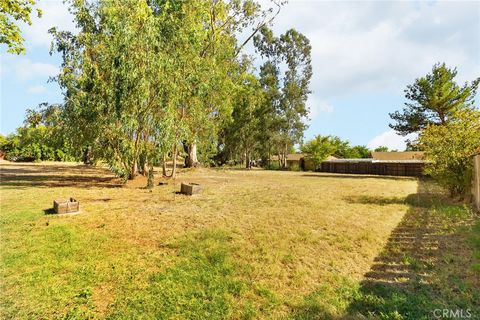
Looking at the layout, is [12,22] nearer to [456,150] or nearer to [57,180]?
[57,180]

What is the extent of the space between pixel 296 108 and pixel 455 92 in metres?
19.8

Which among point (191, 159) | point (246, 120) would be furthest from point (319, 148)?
point (191, 159)

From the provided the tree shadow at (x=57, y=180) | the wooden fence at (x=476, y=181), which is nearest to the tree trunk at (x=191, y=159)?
the tree shadow at (x=57, y=180)

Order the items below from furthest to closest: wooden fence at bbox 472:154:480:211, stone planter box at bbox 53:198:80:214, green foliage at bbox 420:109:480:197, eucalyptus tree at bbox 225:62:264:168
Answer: eucalyptus tree at bbox 225:62:264:168, green foliage at bbox 420:109:480:197, wooden fence at bbox 472:154:480:211, stone planter box at bbox 53:198:80:214

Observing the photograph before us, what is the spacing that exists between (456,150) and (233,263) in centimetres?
1040

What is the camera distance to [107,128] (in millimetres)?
13133

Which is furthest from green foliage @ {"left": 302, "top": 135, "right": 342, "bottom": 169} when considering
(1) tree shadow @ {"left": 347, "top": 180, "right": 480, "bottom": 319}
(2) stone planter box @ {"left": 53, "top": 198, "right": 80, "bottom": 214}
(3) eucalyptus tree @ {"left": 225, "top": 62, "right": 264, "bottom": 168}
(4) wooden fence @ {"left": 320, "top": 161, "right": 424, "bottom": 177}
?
(2) stone planter box @ {"left": 53, "top": 198, "right": 80, "bottom": 214}

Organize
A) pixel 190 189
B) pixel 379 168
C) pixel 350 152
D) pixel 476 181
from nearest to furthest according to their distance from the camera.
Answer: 1. pixel 476 181
2. pixel 190 189
3. pixel 379 168
4. pixel 350 152

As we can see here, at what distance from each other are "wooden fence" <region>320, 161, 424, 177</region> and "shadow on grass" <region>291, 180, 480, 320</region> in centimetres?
2572

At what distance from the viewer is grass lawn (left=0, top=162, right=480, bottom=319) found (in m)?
4.31

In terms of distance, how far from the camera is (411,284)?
4922mm

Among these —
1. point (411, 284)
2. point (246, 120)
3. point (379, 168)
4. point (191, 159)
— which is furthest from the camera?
point (246, 120)

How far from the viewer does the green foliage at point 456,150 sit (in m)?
11.0

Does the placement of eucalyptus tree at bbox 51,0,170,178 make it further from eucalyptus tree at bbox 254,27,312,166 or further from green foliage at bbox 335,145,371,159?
green foliage at bbox 335,145,371,159
